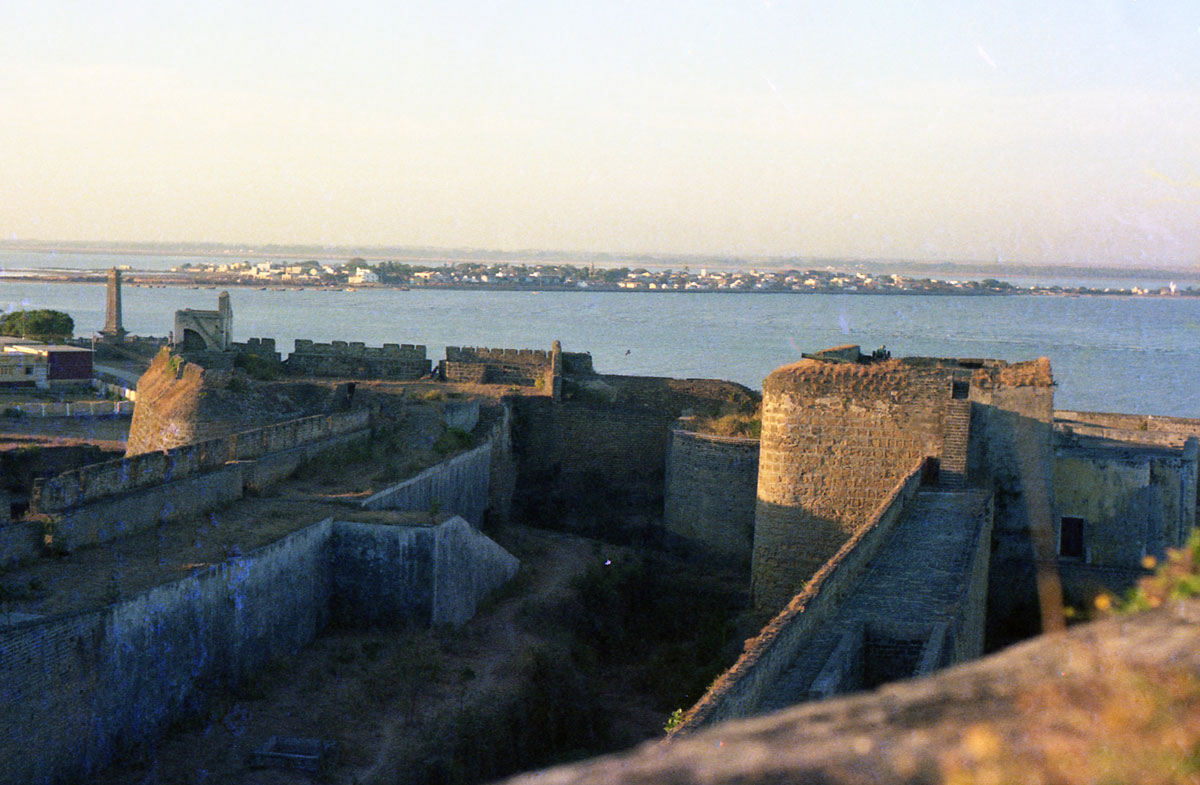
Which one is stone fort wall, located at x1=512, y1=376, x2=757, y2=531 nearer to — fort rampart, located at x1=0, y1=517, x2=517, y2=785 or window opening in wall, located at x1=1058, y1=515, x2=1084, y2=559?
fort rampart, located at x1=0, y1=517, x2=517, y2=785

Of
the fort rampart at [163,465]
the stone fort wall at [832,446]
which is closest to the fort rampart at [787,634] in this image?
the stone fort wall at [832,446]

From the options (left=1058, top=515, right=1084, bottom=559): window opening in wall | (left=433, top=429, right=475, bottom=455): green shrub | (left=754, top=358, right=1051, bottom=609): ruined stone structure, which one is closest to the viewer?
(left=754, top=358, right=1051, bottom=609): ruined stone structure

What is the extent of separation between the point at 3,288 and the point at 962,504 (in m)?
179

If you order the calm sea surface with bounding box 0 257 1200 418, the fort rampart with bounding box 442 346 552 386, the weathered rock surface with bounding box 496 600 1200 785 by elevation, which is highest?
the weathered rock surface with bounding box 496 600 1200 785

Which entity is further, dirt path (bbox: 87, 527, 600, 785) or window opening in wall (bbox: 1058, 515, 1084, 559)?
window opening in wall (bbox: 1058, 515, 1084, 559)

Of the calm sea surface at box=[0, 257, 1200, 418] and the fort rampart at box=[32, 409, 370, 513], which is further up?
the fort rampart at box=[32, 409, 370, 513]

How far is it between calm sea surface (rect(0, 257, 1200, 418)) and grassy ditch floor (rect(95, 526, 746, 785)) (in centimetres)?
3780

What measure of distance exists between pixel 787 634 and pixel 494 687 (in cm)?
554

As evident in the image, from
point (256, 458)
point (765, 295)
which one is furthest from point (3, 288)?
point (256, 458)

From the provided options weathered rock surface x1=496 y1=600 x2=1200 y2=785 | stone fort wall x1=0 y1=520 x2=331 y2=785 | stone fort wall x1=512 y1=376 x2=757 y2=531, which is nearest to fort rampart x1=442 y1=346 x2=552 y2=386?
stone fort wall x1=512 y1=376 x2=757 y2=531

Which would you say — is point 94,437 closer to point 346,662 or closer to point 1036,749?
point 346,662

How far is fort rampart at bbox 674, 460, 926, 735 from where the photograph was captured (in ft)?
22.2

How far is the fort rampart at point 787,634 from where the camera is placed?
678cm

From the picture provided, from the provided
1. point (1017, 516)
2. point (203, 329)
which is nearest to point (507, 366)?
point (203, 329)
